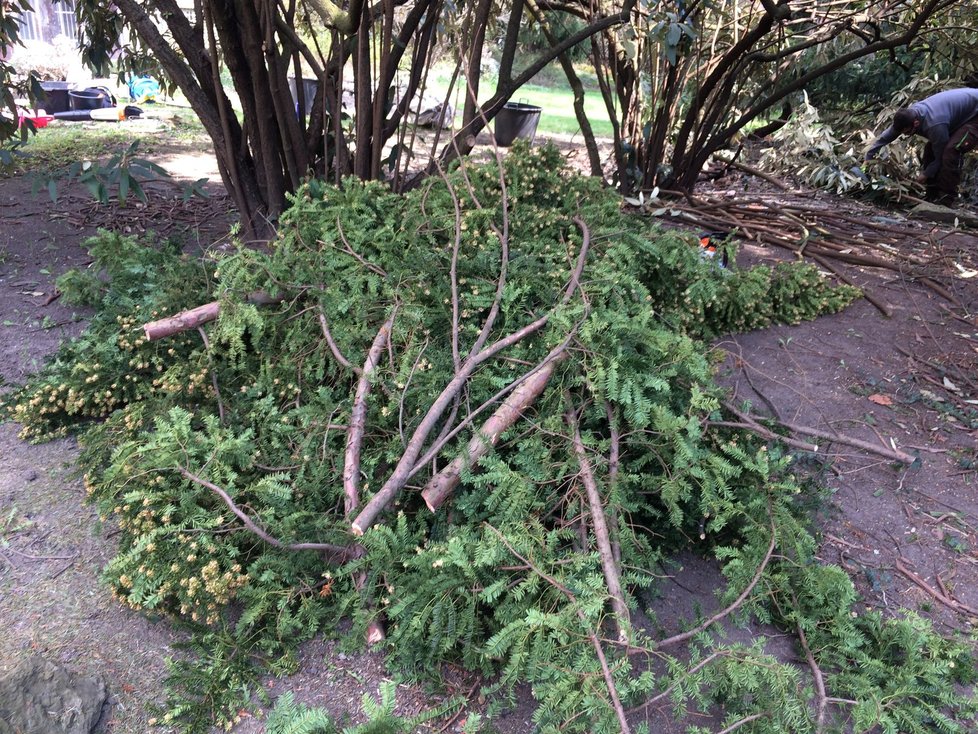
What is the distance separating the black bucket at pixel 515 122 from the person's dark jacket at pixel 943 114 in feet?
18.9

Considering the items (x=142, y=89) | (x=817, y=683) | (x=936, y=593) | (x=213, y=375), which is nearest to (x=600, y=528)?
(x=817, y=683)

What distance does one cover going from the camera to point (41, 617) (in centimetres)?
235

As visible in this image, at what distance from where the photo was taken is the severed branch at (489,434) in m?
2.44

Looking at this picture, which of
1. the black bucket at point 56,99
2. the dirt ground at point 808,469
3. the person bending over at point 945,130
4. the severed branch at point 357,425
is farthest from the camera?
the black bucket at point 56,99

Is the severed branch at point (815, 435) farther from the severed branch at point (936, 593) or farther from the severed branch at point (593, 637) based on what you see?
the severed branch at point (593, 637)

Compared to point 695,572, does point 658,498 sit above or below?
above

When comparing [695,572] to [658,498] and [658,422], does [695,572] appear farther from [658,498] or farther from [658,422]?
[658,422]

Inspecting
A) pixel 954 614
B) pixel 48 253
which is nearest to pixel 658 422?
pixel 954 614

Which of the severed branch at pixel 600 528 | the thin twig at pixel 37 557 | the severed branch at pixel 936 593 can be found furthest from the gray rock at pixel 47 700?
the severed branch at pixel 936 593

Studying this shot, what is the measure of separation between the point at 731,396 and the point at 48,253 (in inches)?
188

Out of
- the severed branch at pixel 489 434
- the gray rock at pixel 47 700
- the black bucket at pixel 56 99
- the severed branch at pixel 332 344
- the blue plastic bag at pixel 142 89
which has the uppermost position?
the blue plastic bag at pixel 142 89

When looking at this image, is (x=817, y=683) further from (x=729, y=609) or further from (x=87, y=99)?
(x=87, y=99)

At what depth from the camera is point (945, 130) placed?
7695 millimetres

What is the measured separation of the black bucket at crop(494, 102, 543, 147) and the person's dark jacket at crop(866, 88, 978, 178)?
5745 millimetres
